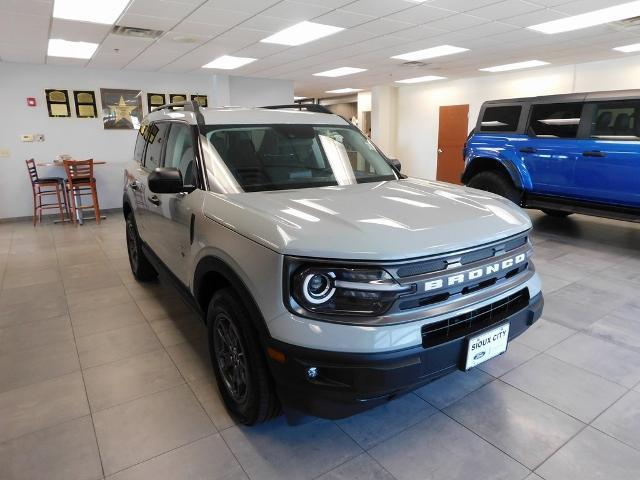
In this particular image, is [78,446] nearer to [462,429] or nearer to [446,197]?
[462,429]

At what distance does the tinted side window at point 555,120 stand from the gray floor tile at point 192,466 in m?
5.08

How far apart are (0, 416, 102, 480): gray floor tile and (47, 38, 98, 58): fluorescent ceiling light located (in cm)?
574

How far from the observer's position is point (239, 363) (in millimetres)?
1836

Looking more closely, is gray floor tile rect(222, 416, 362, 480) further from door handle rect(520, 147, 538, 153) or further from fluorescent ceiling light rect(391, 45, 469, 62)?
fluorescent ceiling light rect(391, 45, 469, 62)

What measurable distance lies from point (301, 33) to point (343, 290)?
5.32 metres

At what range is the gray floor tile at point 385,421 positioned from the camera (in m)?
1.87

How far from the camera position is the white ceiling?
459cm

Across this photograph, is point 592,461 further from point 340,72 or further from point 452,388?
point 340,72

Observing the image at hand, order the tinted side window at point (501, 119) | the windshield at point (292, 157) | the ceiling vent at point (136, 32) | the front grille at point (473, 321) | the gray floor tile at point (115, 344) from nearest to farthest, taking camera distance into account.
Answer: the front grille at point (473, 321) → the windshield at point (292, 157) → the gray floor tile at point (115, 344) → the ceiling vent at point (136, 32) → the tinted side window at point (501, 119)

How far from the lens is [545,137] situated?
5.11m

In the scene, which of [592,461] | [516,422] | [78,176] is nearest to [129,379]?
[516,422]

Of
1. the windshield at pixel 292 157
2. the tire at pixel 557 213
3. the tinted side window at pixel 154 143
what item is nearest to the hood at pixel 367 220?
the windshield at pixel 292 157

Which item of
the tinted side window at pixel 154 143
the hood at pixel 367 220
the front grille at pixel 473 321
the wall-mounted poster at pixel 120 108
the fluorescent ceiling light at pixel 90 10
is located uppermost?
the fluorescent ceiling light at pixel 90 10

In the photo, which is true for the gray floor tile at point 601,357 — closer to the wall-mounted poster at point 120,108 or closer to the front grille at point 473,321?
the front grille at point 473,321
